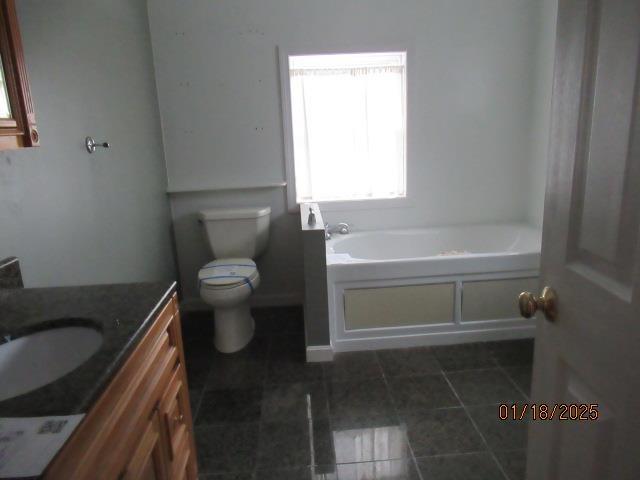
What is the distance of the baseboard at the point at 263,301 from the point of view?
126 inches

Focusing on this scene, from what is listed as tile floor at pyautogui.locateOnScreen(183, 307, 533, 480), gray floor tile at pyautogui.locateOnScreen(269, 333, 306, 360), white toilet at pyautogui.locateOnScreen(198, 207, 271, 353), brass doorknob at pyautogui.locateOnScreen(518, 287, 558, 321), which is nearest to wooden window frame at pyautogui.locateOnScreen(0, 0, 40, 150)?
brass doorknob at pyautogui.locateOnScreen(518, 287, 558, 321)

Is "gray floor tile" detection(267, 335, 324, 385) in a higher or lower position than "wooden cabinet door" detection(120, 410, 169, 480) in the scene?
lower

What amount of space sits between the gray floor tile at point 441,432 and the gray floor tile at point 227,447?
67 cm

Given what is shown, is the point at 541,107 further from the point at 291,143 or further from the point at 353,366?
the point at 353,366

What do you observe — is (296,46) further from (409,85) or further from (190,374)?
(190,374)

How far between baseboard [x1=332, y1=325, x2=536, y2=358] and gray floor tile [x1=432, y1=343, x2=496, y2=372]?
0.04 metres

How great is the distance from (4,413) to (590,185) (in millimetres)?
1033

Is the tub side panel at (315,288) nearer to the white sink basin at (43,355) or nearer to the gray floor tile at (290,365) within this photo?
the gray floor tile at (290,365)

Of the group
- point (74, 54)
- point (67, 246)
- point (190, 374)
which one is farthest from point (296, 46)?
point (190, 374)

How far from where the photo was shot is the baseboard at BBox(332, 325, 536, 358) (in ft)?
8.20

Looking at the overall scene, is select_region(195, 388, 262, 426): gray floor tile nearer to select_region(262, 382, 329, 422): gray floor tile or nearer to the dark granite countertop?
select_region(262, 382, 329, 422): gray floor tile

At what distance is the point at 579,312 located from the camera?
773mm

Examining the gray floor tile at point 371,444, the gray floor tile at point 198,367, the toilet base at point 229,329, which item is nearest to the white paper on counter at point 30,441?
the gray floor tile at point 371,444

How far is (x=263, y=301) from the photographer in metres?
3.23
